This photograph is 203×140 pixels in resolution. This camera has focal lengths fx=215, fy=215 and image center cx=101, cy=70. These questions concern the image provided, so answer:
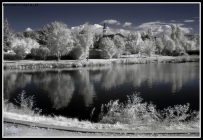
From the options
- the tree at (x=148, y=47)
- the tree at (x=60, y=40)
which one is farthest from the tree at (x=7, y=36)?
the tree at (x=148, y=47)

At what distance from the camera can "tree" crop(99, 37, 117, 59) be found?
56750 millimetres

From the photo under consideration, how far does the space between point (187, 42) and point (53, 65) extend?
27.3 meters

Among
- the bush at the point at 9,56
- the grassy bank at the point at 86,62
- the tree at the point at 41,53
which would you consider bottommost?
the grassy bank at the point at 86,62

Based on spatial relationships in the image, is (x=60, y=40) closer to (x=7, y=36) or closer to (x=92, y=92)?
(x=7, y=36)

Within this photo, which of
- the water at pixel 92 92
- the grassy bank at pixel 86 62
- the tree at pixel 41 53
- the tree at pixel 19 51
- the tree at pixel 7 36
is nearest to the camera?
the water at pixel 92 92

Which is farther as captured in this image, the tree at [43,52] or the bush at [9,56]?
the tree at [43,52]

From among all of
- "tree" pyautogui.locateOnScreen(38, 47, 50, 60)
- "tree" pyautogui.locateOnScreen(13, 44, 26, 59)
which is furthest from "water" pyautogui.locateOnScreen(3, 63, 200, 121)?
"tree" pyautogui.locateOnScreen(38, 47, 50, 60)

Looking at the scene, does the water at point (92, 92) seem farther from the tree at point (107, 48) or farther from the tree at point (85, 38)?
the tree at point (107, 48)

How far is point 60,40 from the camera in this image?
45.5 m

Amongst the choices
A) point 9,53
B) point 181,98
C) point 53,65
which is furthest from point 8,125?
point 9,53

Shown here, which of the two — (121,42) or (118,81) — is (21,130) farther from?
(121,42)

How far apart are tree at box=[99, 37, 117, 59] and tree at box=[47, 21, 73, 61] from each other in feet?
39.3

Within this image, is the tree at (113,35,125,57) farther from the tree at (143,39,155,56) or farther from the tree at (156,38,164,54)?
the tree at (156,38,164,54)

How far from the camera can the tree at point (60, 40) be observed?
4472 centimetres
